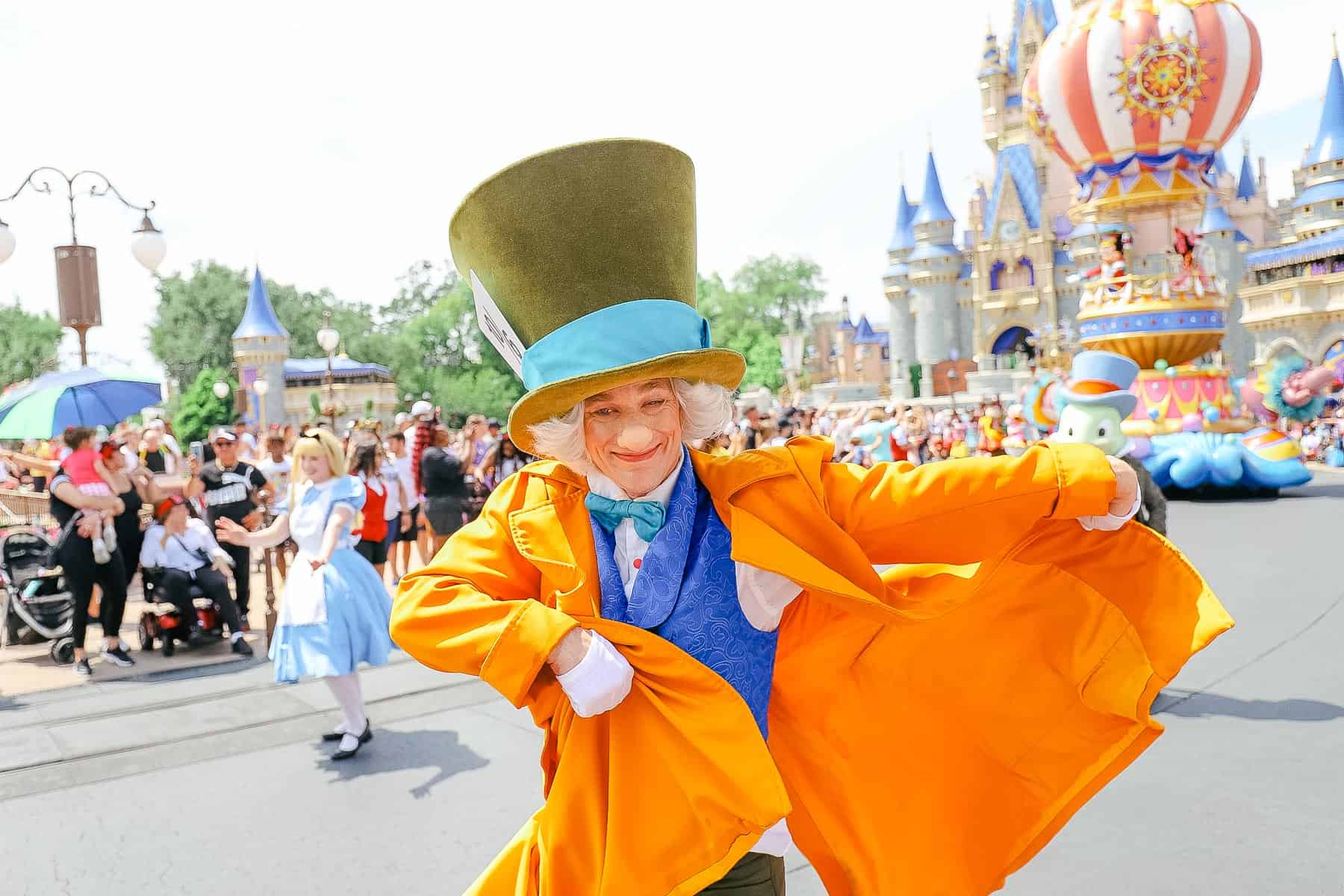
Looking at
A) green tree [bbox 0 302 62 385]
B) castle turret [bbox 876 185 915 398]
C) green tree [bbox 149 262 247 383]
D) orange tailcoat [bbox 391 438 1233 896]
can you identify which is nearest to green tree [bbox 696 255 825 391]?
castle turret [bbox 876 185 915 398]

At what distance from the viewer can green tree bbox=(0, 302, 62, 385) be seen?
4969 cm

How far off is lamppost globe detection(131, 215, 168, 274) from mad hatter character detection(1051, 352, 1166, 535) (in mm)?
7117

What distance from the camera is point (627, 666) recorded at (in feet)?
5.53

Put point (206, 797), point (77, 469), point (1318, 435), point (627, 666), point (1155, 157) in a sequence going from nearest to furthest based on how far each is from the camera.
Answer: point (627, 666) → point (206, 797) → point (77, 469) → point (1155, 157) → point (1318, 435)

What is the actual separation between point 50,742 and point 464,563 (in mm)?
4074

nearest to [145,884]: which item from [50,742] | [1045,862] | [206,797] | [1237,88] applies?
[206,797]

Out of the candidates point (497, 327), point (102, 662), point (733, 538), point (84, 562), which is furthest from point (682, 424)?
point (102, 662)

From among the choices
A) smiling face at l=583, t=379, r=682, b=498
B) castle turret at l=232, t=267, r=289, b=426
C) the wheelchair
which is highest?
castle turret at l=232, t=267, r=289, b=426

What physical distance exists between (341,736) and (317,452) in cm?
133

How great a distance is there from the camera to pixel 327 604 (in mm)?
4355

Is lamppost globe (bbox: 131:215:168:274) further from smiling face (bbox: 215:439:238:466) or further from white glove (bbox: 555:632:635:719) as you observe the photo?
white glove (bbox: 555:632:635:719)

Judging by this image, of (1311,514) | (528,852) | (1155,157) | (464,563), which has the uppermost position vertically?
(1155,157)

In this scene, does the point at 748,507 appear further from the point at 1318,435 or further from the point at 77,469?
the point at 1318,435

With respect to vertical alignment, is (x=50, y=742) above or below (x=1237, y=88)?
below
